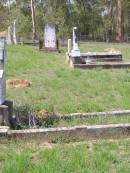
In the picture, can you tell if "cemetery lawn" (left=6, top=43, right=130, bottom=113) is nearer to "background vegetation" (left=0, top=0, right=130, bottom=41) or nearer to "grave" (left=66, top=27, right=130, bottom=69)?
"grave" (left=66, top=27, right=130, bottom=69)

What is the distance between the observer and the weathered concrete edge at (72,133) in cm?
663

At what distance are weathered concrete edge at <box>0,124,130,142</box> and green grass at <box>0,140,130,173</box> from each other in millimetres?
167

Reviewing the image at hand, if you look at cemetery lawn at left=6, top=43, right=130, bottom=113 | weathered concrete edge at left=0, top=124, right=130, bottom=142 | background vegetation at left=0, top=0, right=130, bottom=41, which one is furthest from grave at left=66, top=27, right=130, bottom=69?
background vegetation at left=0, top=0, right=130, bottom=41

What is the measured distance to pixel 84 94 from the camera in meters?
11.4

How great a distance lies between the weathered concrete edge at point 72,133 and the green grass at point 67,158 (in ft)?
0.55

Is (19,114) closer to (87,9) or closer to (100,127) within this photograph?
(100,127)

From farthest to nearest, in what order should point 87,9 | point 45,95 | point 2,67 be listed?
point 87,9
point 45,95
point 2,67

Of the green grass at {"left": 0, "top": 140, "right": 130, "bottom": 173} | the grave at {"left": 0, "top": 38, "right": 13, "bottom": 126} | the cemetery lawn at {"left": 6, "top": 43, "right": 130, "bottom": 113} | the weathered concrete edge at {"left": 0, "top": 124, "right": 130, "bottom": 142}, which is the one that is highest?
the grave at {"left": 0, "top": 38, "right": 13, "bottom": 126}

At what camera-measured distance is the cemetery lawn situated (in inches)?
378

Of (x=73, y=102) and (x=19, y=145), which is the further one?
(x=73, y=102)

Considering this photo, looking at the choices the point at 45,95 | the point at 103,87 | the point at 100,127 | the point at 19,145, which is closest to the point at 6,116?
the point at 19,145

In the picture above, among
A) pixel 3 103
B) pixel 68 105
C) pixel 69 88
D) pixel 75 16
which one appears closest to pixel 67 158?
pixel 3 103

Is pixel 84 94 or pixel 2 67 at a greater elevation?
pixel 2 67

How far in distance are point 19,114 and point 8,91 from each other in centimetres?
364
